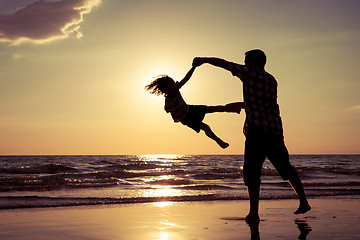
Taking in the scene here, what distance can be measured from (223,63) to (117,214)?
10.8 feet

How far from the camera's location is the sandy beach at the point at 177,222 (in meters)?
4.75

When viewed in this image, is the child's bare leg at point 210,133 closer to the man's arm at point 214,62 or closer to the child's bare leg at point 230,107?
the child's bare leg at point 230,107

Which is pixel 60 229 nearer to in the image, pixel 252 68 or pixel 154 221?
pixel 154 221

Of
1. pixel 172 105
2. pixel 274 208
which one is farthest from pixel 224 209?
pixel 172 105

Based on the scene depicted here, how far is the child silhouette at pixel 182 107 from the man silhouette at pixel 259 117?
0.51 m

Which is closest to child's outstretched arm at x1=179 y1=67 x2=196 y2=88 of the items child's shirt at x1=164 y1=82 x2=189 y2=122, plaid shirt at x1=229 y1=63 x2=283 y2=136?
child's shirt at x1=164 y1=82 x2=189 y2=122

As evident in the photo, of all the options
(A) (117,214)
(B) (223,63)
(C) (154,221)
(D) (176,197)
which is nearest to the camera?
(B) (223,63)

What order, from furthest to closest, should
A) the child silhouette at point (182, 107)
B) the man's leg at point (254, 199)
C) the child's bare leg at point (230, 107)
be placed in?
the child silhouette at point (182, 107), the child's bare leg at point (230, 107), the man's leg at point (254, 199)

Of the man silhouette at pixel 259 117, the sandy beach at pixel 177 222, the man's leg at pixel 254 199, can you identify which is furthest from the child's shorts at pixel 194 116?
the sandy beach at pixel 177 222

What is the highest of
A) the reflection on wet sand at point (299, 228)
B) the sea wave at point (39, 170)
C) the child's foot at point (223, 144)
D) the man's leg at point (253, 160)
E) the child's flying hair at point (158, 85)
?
the child's flying hair at point (158, 85)

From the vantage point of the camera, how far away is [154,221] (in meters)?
5.81

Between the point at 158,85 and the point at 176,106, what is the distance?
445mm

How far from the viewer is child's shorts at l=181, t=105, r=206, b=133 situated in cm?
585

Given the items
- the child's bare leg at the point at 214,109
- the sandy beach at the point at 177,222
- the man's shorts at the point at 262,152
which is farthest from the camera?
the child's bare leg at the point at 214,109
